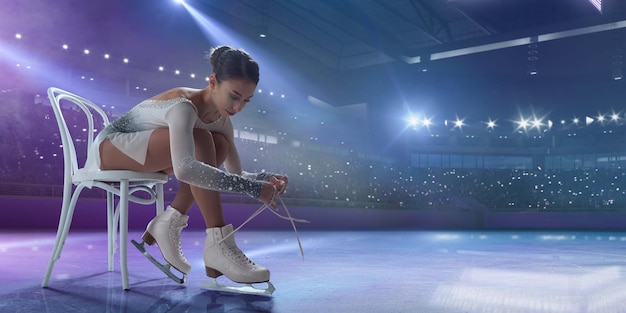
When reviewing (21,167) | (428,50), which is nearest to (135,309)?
(21,167)

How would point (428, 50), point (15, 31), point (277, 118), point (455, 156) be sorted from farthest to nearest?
point (455, 156)
point (277, 118)
point (428, 50)
point (15, 31)

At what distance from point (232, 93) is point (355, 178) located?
9949mm

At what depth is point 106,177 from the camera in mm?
1350

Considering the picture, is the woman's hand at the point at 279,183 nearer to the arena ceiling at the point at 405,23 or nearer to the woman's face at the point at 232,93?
the woman's face at the point at 232,93

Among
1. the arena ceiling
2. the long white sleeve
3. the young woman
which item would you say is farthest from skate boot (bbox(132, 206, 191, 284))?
the arena ceiling

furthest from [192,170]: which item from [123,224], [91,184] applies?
[91,184]

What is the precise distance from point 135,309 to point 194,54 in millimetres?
8909

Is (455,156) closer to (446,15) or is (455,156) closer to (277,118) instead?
(277,118)

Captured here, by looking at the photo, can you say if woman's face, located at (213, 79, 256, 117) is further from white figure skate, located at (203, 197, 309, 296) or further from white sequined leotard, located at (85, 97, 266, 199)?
white figure skate, located at (203, 197, 309, 296)

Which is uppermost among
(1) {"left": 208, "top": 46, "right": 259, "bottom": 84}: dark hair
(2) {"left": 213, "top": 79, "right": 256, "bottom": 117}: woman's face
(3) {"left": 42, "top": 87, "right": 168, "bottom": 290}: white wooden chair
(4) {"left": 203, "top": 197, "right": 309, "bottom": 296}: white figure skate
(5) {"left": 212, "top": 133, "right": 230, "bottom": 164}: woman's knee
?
(1) {"left": 208, "top": 46, "right": 259, "bottom": 84}: dark hair

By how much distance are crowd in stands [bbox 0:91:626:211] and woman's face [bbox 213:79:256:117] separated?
538cm

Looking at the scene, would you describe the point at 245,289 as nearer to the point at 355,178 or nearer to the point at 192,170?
the point at 192,170

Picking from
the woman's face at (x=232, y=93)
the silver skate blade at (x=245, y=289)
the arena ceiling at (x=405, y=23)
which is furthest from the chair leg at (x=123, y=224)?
the arena ceiling at (x=405, y=23)

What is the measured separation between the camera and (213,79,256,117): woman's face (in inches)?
49.3
